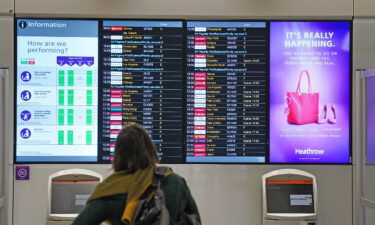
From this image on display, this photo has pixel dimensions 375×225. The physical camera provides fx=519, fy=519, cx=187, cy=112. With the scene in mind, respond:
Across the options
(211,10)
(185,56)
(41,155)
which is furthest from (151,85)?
(41,155)

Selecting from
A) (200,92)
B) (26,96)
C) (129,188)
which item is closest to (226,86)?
(200,92)

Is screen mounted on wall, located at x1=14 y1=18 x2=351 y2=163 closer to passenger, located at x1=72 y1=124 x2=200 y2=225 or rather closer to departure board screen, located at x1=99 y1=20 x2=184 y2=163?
departure board screen, located at x1=99 y1=20 x2=184 y2=163

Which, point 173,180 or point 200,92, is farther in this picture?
point 200,92

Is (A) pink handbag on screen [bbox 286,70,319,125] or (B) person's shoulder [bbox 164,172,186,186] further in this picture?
(A) pink handbag on screen [bbox 286,70,319,125]


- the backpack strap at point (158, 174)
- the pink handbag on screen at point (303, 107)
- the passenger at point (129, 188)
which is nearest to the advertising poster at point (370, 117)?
the pink handbag on screen at point (303, 107)

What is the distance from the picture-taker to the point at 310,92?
5.37 m

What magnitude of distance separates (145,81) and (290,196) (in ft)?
6.05

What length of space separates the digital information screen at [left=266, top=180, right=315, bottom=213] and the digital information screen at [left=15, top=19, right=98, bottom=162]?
182 centimetres

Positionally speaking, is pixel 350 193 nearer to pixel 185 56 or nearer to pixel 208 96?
pixel 208 96

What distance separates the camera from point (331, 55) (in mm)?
5363

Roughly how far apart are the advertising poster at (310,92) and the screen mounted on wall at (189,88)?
0.4 inches

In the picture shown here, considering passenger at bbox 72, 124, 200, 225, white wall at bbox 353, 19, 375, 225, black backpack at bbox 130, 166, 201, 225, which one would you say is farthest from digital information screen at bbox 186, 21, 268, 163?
black backpack at bbox 130, 166, 201, 225

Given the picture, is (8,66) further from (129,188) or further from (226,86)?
(129,188)

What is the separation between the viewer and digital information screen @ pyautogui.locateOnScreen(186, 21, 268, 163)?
5.32m
